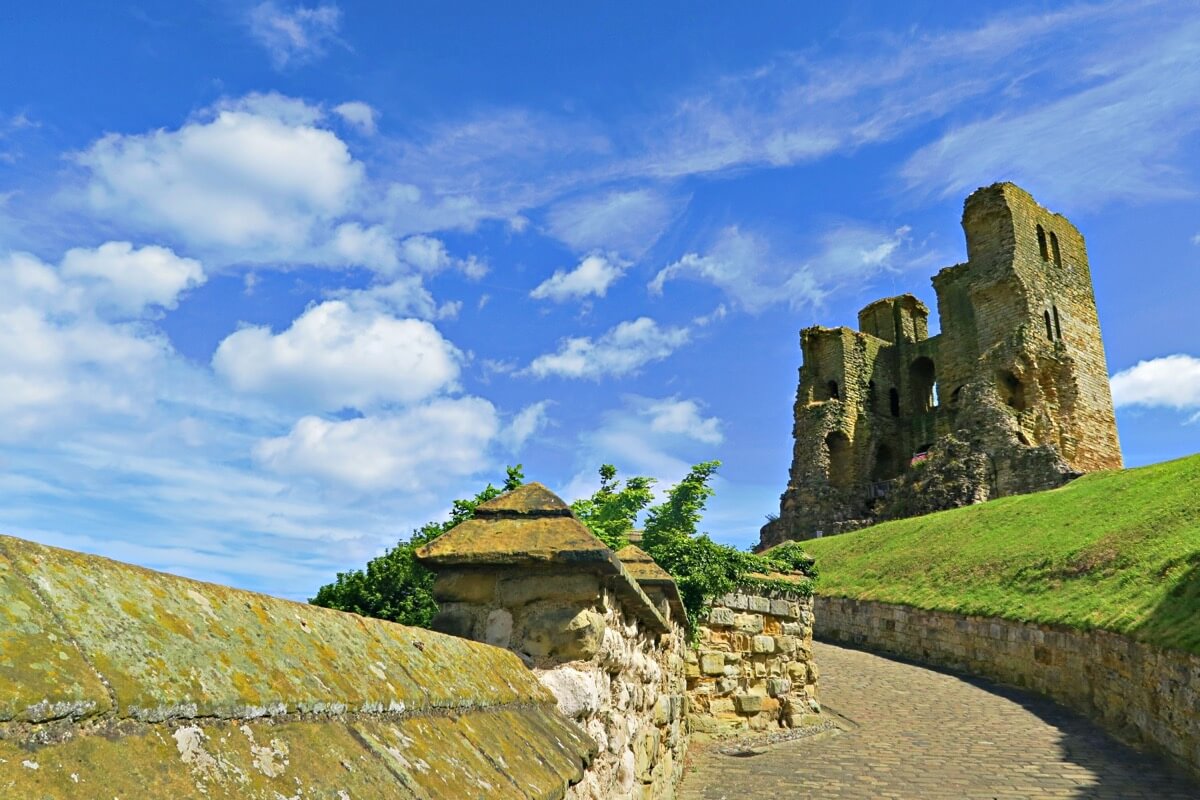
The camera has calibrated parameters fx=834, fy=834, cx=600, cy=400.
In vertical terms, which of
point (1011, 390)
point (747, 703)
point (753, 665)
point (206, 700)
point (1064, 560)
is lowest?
point (747, 703)

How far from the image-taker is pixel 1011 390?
38031mm

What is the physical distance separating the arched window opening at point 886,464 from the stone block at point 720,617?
35417 mm

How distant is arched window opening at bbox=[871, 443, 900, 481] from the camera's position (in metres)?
45.9

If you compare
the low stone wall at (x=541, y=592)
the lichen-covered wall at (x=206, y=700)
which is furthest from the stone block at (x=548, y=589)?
the lichen-covered wall at (x=206, y=700)

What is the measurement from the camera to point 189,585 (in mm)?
1850

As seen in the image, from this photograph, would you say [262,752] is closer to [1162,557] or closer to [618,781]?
[618,781]

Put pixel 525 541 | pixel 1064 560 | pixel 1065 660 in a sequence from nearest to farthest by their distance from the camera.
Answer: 1. pixel 525 541
2. pixel 1065 660
3. pixel 1064 560

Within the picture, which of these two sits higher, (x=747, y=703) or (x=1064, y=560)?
(x=1064, y=560)

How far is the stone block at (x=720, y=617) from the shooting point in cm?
1255

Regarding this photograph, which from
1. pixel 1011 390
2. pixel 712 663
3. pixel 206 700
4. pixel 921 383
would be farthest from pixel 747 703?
pixel 921 383

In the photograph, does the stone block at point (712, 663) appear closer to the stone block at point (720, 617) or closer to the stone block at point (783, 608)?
the stone block at point (720, 617)

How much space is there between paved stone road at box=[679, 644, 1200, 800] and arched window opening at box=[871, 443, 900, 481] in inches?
1240

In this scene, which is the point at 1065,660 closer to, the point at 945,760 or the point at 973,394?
the point at 945,760

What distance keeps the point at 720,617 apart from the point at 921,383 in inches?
1541
